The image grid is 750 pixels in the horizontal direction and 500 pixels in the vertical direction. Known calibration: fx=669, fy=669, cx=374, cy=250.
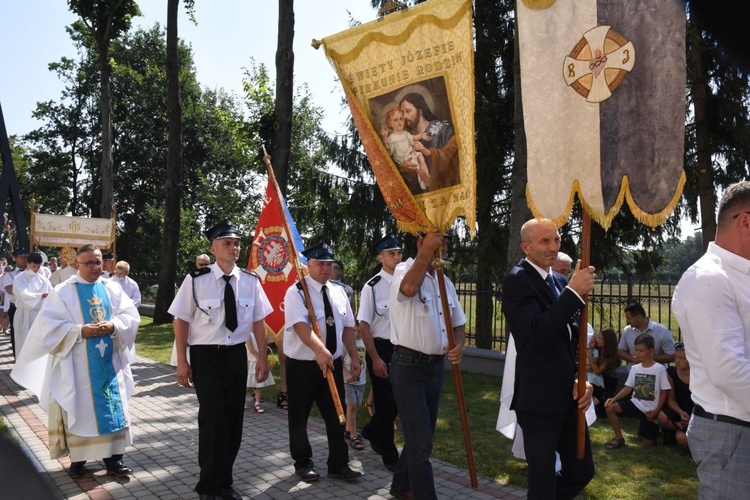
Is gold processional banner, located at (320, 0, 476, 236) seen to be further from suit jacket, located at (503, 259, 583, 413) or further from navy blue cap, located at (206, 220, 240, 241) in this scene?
navy blue cap, located at (206, 220, 240, 241)

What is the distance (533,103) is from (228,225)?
2.91m

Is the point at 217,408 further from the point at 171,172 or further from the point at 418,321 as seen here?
the point at 171,172

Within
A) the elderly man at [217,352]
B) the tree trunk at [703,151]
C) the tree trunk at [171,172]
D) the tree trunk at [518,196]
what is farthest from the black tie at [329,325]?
the tree trunk at [171,172]

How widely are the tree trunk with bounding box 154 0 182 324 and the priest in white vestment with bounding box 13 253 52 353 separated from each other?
8417 millimetres

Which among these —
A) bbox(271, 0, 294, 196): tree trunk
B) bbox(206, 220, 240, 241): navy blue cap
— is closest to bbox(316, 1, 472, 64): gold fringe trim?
bbox(206, 220, 240, 241): navy blue cap

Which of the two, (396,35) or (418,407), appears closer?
(418,407)

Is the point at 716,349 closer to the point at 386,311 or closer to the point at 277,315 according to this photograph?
the point at 386,311

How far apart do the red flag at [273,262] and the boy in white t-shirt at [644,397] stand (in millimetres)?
4162

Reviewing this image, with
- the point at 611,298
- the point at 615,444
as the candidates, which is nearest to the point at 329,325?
the point at 615,444

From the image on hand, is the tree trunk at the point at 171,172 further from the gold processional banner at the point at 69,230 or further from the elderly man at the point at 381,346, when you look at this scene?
the elderly man at the point at 381,346

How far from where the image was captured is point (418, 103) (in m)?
4.93

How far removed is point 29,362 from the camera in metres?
6.44

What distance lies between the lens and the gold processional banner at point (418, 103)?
4820mm

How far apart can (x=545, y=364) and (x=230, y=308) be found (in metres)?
2.76
